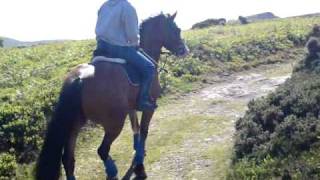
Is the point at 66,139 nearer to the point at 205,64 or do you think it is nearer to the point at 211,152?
the point at 211,152

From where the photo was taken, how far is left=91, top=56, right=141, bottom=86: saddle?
8945mm

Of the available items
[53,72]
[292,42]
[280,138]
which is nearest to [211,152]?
[280,138]

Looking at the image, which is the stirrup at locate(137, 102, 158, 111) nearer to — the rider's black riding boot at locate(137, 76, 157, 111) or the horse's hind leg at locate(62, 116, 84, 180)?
the rider's black riding boot at locate(137, 76, 157, 111)

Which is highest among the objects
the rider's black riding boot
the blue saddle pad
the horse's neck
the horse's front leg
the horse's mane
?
the horse's mane

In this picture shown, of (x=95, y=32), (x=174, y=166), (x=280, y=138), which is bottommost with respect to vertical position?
(x=174, y=166)

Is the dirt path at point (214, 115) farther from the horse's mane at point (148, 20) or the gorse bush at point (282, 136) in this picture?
the horse's mane at point (148, 20)

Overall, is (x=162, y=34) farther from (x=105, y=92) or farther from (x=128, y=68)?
(x=105, y=92)

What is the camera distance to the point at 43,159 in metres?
8.30

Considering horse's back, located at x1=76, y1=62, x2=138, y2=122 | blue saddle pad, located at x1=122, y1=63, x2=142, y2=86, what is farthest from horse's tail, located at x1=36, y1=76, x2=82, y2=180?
blue saddle pad, located at x1=122, y1=63, x2=142, y2=86

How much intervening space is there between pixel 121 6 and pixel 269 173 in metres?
4.17

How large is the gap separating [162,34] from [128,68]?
74.9 inches

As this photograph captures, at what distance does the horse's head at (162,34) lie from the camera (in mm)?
10570

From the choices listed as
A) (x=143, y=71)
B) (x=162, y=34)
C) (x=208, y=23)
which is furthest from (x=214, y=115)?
(x=208, y=23)

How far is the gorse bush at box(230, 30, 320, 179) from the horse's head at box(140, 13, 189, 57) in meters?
2.55
